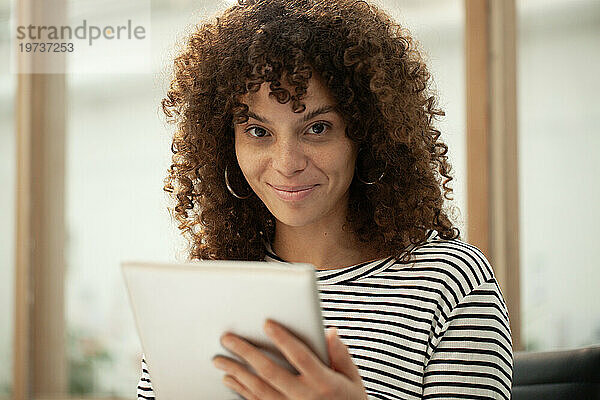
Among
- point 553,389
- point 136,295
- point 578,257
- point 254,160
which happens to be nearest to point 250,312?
point 136,295

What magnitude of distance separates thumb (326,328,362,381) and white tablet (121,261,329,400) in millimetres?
14

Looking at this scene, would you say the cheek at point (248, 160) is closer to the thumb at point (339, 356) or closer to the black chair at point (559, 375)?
the thumb at point (339, 356)

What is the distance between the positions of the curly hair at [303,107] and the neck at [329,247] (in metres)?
0.02

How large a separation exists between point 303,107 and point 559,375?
75 centimetres

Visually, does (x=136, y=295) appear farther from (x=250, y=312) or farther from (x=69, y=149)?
(x=69, y=149)

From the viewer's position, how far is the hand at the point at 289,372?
89 cm

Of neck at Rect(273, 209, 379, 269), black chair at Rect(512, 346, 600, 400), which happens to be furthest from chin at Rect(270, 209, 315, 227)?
black chair at Rect(512, 346, 600, 400)

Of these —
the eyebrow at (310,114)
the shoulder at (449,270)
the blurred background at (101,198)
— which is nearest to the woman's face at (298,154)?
the eyebrow at (310,114)

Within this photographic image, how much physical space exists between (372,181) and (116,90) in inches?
76.1

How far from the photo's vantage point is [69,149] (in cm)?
309

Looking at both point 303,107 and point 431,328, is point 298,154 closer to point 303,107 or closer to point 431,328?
point 303,107

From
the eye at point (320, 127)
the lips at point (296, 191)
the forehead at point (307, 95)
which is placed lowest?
the lips at point (296, 191)

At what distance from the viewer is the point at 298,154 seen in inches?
48.8

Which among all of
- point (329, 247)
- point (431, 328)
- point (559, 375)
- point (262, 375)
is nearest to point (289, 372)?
point (262, 375)
